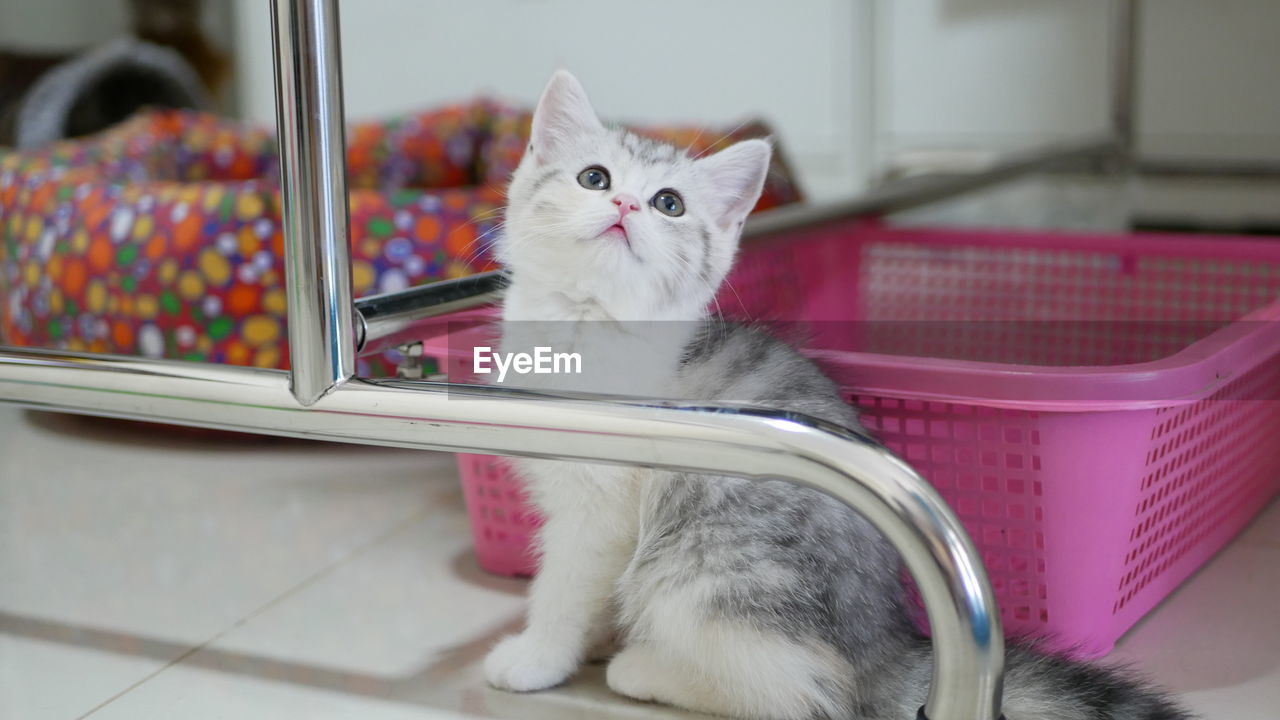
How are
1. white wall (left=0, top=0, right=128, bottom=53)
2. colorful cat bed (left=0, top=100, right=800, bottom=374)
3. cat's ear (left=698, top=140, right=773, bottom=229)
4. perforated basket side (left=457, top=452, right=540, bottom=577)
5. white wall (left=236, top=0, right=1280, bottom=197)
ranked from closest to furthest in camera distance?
cat's ear (left=698, top=140, right=773, bottom=229)
perforated basket side (left=457, top=452, right=540, bottom=577)
colorful cat bed (left=0, top=100, right=800, bottom=374)
white wall (left=236, top=0, right=1280, bottom=197)
white wall (left=0, top=0, right=128, bottom=53)

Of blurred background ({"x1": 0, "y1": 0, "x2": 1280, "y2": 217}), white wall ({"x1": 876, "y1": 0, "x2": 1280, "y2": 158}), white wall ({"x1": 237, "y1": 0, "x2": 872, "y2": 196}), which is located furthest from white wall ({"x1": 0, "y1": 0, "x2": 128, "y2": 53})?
white wall ({"x1": 876, "y1": 0, "x2": 1280, "y2": 158})

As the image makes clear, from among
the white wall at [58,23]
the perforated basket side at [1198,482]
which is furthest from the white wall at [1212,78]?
the white wall at [58,23]

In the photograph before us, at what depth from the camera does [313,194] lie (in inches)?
28.9

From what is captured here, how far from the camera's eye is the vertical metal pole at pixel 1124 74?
2.02 m

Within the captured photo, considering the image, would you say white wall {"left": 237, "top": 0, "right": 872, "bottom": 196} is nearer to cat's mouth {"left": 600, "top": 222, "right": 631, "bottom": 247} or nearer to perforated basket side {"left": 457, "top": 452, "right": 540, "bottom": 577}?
perforated basket side {"left": 457, "top": 452, "right": 540, "bottom": 577}

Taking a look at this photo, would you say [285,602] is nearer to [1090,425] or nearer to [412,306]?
[412,306]

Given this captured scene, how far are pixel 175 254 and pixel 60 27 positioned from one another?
1.48m

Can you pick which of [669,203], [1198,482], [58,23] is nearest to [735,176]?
[669,203]

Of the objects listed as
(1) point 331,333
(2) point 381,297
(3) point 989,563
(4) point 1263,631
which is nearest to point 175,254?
(2) point 381,297

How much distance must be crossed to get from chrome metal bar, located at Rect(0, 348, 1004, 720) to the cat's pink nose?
0.16 metres

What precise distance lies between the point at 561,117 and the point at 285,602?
0.49 meters

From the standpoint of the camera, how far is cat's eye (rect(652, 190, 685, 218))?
0.84 metres

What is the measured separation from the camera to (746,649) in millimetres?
749

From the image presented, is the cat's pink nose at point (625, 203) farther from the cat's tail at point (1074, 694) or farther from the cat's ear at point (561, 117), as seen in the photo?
→ the cat's tail at point (1074, 694)
